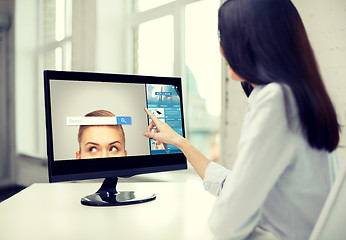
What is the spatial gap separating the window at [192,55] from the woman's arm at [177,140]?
1207 millimetres

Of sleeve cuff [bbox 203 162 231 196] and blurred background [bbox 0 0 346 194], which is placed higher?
blurred background [bbox 0 0 346 194]

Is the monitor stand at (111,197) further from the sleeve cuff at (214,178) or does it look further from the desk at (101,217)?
the sleeve cuff at (214,178)

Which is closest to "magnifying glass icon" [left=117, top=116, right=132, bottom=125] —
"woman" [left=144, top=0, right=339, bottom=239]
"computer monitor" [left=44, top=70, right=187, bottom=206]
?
"computer monitor" [left=44, top=70, right=187, bottom=206]

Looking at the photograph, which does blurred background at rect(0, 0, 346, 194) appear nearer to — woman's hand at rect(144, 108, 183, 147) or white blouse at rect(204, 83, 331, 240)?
woman's hand at rect(144, 108, 183, 147)

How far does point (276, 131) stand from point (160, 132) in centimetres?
62

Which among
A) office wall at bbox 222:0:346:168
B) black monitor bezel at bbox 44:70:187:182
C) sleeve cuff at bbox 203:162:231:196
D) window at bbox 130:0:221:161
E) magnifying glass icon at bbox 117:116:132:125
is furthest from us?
window at bbox 130:0:221:161

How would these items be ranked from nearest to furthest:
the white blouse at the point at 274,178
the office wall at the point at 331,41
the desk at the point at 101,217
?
the white blouse at the point at 274,178 < the desk at the point at 101,217 < the office wall at the point at 331,41

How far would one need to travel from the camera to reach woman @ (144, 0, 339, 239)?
719mm

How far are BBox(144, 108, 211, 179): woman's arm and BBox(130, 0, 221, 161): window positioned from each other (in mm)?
1207

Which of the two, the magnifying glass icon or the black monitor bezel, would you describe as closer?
the black monitor bezel

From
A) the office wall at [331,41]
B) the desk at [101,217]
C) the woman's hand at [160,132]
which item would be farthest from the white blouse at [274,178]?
the office wall at [331,41]

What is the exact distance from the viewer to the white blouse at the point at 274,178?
0.71m

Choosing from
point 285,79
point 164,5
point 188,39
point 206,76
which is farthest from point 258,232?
point 164,5

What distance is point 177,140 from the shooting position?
48.2 inches
